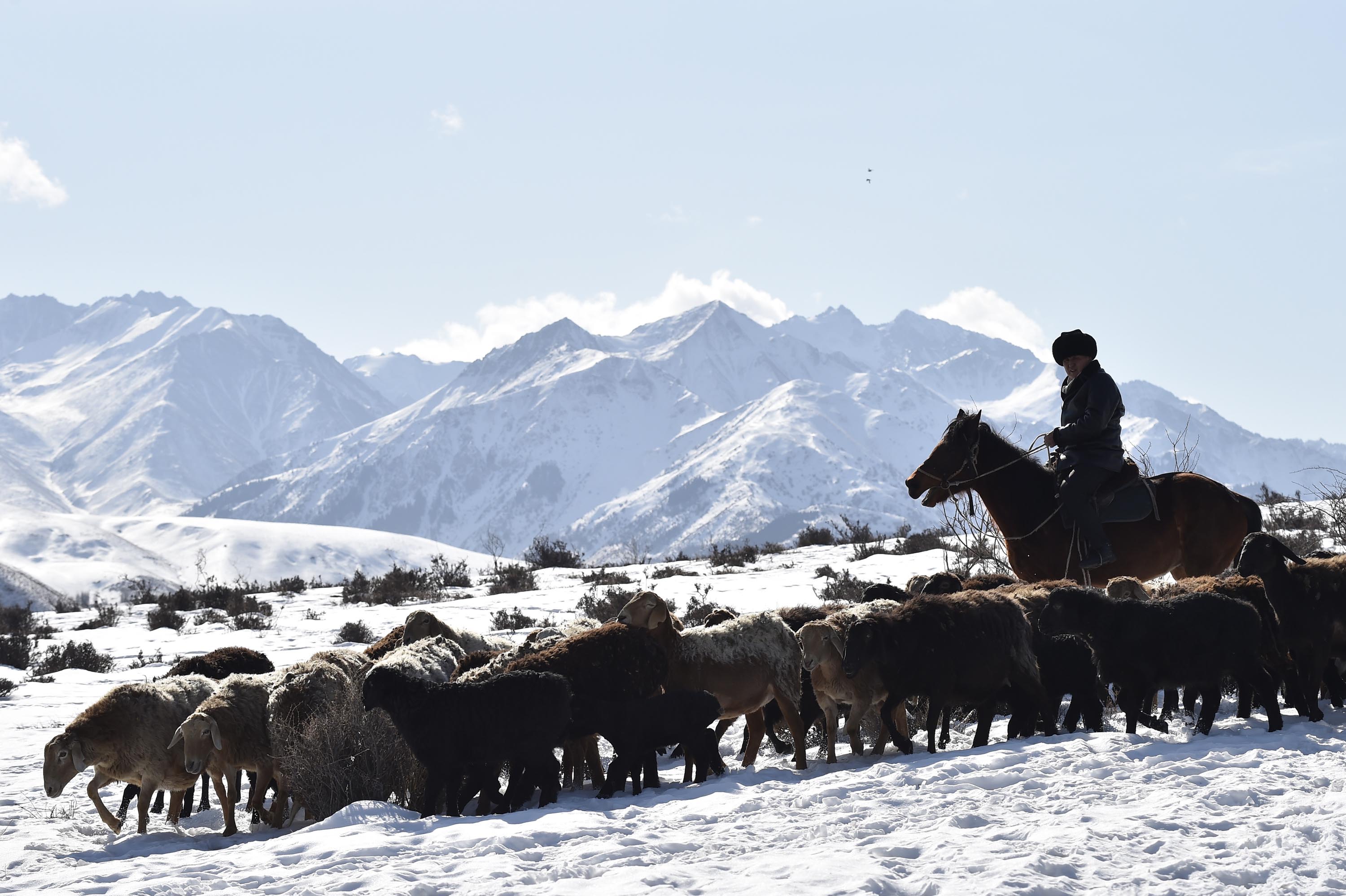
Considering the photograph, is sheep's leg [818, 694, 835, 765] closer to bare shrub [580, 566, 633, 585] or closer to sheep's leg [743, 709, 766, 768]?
sheep's leg [743, 709, 766, 768]

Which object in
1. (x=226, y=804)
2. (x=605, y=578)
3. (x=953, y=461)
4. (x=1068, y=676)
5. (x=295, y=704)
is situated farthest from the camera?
(x=605, y=578)

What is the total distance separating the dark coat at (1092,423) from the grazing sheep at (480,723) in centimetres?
549

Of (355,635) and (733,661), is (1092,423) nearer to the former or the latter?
(733,661)

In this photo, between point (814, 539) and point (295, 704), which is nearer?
point (295, 704)

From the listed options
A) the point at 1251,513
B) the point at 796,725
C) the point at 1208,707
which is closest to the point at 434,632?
the point at 796,725

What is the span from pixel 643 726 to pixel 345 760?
2.14 meters

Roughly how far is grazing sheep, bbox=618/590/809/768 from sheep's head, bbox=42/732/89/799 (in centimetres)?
Answer: 391

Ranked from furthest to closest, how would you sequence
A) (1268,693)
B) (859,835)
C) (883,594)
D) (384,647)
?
1. (384,647)
2. (883,594)
3. (1268,693)
4. (859,835)

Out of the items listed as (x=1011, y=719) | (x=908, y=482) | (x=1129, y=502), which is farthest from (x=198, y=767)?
(x=1129, y=502)

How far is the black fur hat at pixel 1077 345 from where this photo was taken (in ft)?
34.1

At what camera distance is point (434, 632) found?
10.2 metres

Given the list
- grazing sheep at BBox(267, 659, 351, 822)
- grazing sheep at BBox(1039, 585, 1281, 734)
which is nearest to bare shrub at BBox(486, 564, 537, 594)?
grazing sheep at BBox(267, 659, 351, 822)

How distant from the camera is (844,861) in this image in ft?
16.0

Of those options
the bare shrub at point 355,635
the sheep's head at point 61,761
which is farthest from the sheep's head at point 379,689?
the bare shrub at point 355,635
